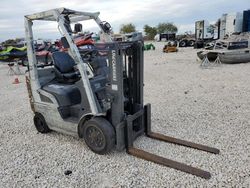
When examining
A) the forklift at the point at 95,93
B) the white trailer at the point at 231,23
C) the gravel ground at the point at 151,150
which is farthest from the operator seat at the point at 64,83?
the white trailer at the point at 231,23

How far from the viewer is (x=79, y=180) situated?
2867 millimetres

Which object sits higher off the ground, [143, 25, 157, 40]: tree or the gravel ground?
[143, 25, 157, 40]: tree

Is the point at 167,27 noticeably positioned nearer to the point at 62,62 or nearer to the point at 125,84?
the point at 62,62

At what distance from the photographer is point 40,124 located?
166 inches

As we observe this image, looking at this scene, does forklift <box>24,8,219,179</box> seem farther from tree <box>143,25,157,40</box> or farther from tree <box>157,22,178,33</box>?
tree <box>157,22,178,33</box>

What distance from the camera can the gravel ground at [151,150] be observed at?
2.82 m

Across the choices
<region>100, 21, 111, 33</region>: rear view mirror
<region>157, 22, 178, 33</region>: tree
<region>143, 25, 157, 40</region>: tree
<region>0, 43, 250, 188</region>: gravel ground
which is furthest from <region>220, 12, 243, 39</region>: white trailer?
<region>157, 22, 178, 33</region>: tree

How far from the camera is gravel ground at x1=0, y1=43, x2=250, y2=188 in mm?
2822

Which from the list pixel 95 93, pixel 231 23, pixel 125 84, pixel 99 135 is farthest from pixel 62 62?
pixel 231 23

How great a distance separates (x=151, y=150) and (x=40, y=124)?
→ 2077 mm

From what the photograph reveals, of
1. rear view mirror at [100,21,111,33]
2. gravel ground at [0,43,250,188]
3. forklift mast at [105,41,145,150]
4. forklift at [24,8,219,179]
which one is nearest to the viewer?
gravel ground at [0,43,250,188]

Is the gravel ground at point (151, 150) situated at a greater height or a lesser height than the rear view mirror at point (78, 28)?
lesser

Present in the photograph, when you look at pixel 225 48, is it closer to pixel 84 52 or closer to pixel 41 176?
pixel 84 52

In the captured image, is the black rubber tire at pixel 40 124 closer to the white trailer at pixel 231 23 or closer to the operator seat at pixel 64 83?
the operator seat at pixel 64 83
